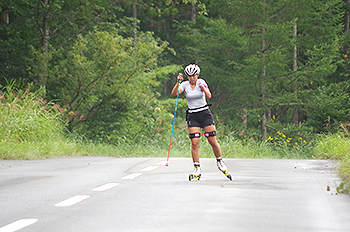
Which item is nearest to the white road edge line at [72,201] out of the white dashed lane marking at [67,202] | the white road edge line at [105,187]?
the white dashed lane marking at [67,202]

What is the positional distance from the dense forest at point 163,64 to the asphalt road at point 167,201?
9.27 m

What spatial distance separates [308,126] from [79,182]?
19.8 metres

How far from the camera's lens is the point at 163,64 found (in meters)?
36.1

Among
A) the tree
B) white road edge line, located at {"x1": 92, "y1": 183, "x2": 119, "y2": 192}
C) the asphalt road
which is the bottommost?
the asphalt road

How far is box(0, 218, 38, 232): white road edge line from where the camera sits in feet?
19.2

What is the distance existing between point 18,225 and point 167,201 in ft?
6.78

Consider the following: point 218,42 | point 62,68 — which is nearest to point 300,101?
point 218,42

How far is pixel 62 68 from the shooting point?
70.3 ft

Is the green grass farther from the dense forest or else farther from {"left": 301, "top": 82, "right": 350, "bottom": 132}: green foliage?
{"left": 301, "top": 82, "right": 350, "bottom": 132}: green foliage

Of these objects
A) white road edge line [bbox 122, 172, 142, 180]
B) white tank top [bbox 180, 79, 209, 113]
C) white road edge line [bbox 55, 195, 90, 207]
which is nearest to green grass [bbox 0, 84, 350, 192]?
white road edge line [bbox 122, 172, 142, 180]

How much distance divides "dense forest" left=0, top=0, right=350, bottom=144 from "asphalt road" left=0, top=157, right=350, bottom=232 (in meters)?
9.27

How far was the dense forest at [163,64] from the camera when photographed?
21625 mm

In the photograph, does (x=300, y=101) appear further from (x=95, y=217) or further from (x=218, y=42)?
(x=95, y=217)

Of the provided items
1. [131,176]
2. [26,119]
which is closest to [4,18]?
[26,119]
